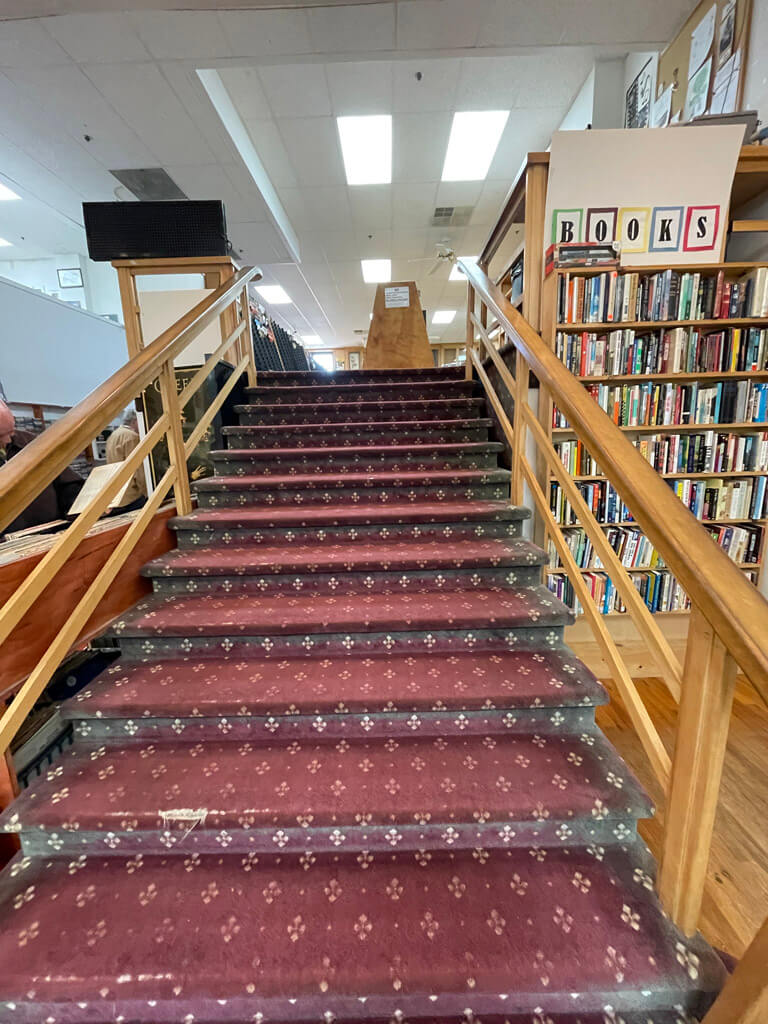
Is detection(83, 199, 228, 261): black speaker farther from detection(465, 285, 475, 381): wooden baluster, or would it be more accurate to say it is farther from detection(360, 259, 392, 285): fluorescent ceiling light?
detection(360, 259, 392, 285): fluorescent ceiling light

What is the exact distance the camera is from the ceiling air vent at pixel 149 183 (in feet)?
13.4

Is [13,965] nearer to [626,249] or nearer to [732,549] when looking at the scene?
[732,549]

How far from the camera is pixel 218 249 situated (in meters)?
2.81

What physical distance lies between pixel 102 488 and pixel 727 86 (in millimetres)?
3830

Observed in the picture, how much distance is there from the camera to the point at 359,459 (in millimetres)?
2410

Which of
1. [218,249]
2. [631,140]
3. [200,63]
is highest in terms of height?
[200,63]

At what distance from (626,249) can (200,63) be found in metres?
3.18

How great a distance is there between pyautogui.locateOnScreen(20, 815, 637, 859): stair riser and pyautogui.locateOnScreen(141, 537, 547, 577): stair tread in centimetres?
87

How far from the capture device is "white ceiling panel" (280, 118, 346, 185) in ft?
12.5

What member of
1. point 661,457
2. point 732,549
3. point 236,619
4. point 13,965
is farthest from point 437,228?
point 13,965

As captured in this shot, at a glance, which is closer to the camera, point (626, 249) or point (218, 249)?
point (626, 249)

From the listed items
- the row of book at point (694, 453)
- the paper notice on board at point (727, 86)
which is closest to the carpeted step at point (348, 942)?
the row of book at point (694, 453)

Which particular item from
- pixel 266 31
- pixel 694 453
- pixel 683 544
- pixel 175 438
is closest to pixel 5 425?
pixel 175 438

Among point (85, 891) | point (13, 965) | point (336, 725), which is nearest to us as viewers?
point (13, 965)
